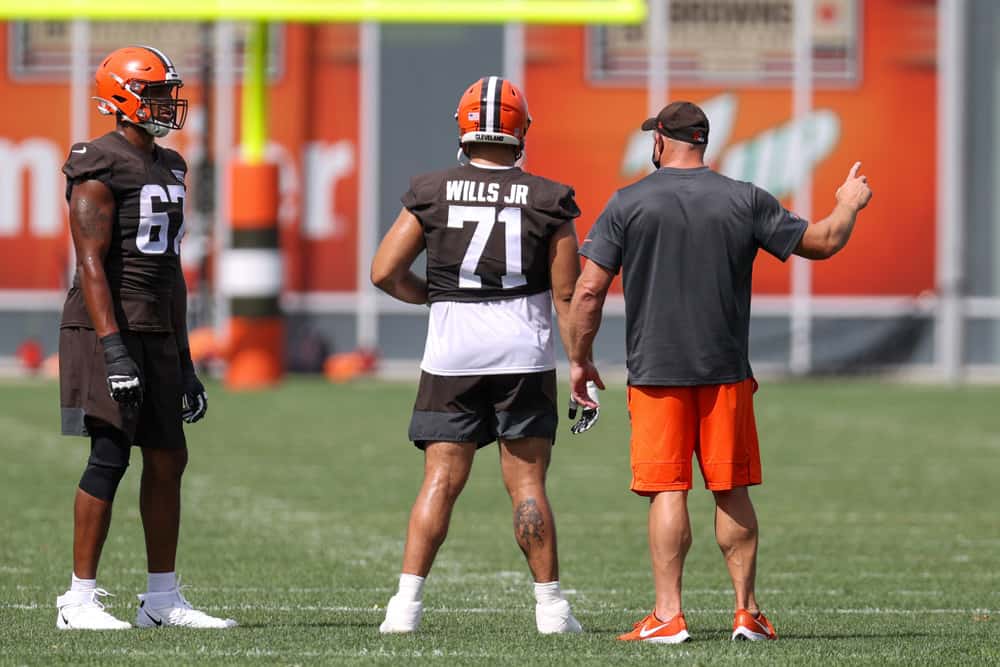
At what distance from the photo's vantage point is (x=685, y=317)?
653 cm

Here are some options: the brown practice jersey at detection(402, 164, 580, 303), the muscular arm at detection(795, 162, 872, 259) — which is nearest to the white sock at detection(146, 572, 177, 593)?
the brown practice jersey at detection(402, 164, 580, 303)

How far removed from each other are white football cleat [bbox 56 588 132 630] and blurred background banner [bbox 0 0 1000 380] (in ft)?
59.2

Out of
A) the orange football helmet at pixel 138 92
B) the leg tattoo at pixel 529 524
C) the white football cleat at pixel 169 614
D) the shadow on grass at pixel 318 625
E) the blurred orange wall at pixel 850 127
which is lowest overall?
the shadow on grass at pixel 318 625

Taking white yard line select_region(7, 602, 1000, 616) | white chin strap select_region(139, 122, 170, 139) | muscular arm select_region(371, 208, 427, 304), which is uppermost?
white chin strap select_region(139, 122, 170, 139)

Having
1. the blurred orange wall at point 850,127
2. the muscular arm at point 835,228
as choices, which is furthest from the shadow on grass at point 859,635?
the blurred orange wall at point 850,127

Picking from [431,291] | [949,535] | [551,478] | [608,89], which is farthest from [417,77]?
[431,291]

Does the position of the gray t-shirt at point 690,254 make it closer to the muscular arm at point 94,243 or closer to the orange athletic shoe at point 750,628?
the orange athletic shoe at point 750,628

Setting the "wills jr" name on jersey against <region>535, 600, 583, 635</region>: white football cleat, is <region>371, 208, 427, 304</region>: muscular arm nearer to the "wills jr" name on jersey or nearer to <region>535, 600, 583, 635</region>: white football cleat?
the "wills jr" name on jersey

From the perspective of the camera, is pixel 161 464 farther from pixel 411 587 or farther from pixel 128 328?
pixel 411 587

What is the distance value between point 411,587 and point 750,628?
3.68ft

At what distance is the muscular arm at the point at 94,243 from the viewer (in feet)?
21.6

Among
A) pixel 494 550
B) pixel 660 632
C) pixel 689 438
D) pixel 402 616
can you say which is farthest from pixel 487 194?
pixel 494 550

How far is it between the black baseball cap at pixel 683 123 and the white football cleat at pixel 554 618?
1.60 metres

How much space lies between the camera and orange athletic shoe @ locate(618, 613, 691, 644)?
6.40 meters
